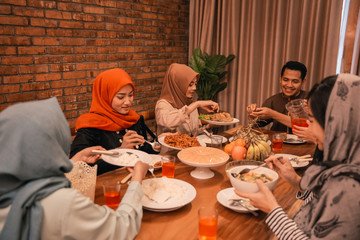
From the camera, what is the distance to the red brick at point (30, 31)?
276 centimetres

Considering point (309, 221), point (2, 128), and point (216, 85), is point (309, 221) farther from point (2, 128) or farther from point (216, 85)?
point (216, 85)

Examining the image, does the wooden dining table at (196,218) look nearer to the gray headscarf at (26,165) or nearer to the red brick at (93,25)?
the gray headscarf at (26,165)

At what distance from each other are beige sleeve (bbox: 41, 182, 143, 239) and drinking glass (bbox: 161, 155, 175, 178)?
57 centimetres

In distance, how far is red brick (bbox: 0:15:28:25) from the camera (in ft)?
8.65

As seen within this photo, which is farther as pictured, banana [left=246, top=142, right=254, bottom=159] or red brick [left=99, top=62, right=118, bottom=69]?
red brick [left=99, top=62, right=118, bottom=69]

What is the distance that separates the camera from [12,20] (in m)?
2.69

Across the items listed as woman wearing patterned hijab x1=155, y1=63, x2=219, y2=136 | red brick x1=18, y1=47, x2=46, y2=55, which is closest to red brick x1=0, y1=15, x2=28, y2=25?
red brick x1=18, y1=47, x2=46, y2=55

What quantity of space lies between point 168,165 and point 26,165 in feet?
2.79

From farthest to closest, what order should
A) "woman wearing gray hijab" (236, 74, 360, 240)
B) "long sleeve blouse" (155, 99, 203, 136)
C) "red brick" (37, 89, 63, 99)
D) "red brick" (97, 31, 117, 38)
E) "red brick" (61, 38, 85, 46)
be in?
"red brick" (97, 31, 117, 38) < "red brick" (61, 38, 85, 46) < "red brick" (37, 89, 63, 99) < "long sleeve blouse" (155, 99, 203, 136) < "woman wearing gray hijab" (236, 74, 360, 240)

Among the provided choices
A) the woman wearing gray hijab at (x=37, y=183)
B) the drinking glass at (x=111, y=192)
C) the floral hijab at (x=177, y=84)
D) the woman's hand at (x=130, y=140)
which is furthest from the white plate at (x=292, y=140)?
the woman wearing gray hijab at (x=37, y=183)

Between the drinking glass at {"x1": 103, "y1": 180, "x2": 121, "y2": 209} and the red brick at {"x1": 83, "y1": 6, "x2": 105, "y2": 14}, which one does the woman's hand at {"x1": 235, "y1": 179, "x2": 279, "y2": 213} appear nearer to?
the drinking glass at {"x1": 103, "y1": 180, "x2": 121, "y2": 209}

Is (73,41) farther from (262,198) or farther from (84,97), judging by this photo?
(262,198)

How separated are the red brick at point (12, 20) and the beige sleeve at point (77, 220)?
2412 mm

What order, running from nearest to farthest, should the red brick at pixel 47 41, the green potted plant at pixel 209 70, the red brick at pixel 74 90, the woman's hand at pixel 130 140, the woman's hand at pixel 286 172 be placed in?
the woman's hand at pixel 286 172, the woman's hand at pixel 130 140, the red brick at pixel 47 41, the red brick at pixel 74 90, the green potted plant at pixel 209 70
